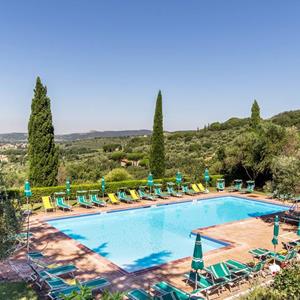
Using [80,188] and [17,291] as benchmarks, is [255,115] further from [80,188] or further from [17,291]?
[17,291]

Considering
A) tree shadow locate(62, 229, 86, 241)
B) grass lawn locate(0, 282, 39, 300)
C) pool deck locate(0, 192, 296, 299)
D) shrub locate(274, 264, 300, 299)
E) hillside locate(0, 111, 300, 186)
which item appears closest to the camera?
shrub locate(274, 264, 300, 299)

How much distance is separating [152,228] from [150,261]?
4.43 meters

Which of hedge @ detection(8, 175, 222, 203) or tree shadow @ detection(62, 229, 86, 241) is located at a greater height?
hedge @ detection(8, 175, 222, 203)

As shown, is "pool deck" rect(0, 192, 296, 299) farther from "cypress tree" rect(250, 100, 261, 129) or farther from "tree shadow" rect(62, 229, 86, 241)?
"cypress tree" rect(250, 100, 261, 129)

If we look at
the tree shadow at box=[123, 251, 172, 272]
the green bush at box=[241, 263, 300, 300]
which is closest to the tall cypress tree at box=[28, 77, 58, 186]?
the tree shadow at box=[123, 251, 172, 272]

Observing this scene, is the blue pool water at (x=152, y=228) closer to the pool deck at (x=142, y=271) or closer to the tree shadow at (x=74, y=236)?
the tree shadow at (x=74, y=236)

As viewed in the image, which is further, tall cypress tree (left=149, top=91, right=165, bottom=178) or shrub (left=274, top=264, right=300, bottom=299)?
tall cypress tree (left=149, top=91, right=165, bottom=178)

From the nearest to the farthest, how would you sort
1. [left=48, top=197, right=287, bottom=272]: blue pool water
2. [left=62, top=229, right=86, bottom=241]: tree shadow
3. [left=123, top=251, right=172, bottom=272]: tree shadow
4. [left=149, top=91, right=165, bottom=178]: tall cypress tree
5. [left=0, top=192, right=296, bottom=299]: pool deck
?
1. [left=0, top=192, right=296, bottom=299]: pool deck
2. [left=123, top=251, right=172, bottom=272]: tree shadow
3. [left=48, top=197, right=287, bottom=272]: blue pool water
4. [left=62, top=229, right=86, bottom=241]: tree shadow
5. [left=149, top=91, right=165, bottom=178]: tall cypress tree

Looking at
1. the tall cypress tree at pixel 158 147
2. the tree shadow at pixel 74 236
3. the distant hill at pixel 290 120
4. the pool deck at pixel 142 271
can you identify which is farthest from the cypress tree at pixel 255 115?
the tree shadow at pixel 74 236

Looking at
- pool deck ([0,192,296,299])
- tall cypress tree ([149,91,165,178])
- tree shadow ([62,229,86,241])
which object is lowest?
tree shadow ([62,229,86,241])

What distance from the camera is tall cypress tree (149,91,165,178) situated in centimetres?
2403

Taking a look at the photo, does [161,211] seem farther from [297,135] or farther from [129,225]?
[297,135]

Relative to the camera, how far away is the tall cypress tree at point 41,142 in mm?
19453

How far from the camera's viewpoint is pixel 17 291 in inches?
297
